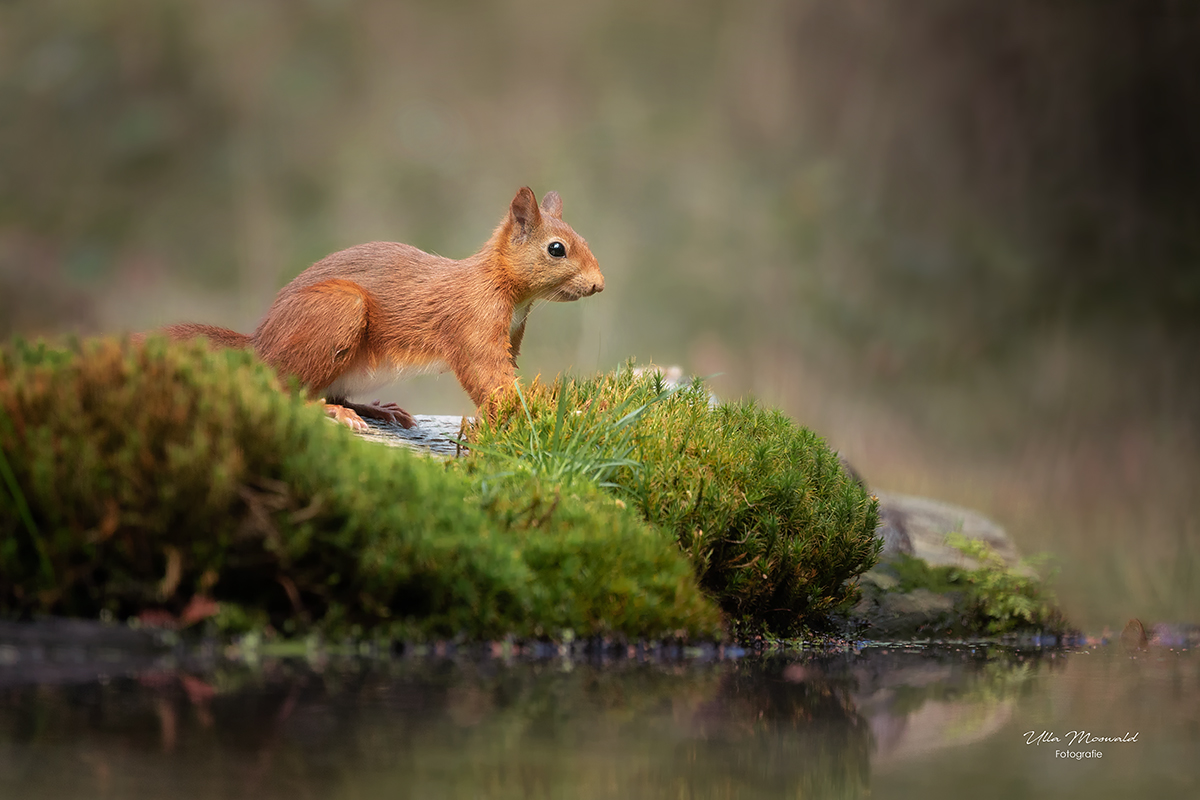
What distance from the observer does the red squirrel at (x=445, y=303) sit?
752 cm

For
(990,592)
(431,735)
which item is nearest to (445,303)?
(990,592)

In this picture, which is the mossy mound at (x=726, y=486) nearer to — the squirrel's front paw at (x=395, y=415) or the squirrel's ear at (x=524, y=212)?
the squirrel's ear at (x=524, y=212)

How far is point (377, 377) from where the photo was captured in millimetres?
7859

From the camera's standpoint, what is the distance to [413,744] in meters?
3.20

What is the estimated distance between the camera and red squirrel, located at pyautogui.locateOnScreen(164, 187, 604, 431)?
752 cm

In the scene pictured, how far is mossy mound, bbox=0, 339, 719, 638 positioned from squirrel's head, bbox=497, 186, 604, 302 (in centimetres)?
303

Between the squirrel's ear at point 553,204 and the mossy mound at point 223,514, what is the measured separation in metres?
3.73

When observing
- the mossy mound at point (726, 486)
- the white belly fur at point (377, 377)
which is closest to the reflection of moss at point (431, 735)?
the mossy mound at point (726, 486)

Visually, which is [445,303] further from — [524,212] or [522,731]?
[522,731]

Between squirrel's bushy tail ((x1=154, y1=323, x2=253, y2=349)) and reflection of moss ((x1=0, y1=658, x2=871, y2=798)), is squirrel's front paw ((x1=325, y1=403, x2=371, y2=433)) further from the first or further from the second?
reflection of moss ((x1=0, y1=658, x2=871, y2=798))

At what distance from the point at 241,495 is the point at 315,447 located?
15.9 inches

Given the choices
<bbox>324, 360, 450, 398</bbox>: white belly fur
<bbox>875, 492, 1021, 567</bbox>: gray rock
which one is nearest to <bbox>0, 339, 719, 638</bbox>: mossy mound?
<bbox>324, 360, 450, 398</bbox>: white belly fur

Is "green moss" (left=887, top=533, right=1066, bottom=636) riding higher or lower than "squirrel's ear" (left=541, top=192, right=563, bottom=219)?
lower

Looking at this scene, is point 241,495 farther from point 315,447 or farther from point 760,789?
point 760,789
